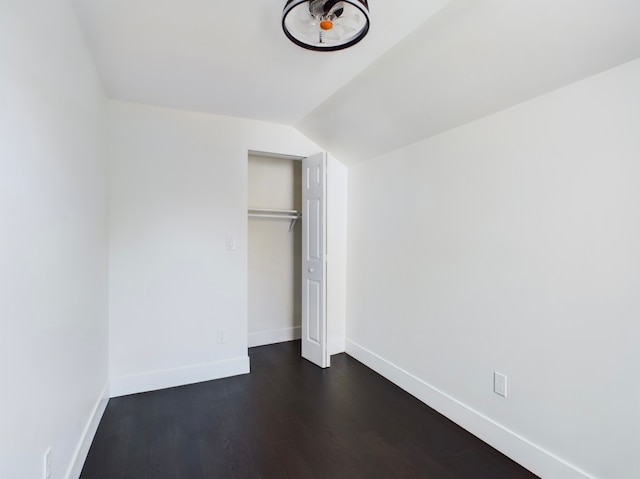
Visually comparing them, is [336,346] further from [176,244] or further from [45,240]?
[45,240]

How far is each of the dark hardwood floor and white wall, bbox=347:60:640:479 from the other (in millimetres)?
269

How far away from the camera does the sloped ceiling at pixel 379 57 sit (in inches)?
58.0

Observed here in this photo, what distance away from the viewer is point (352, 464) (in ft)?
6.17

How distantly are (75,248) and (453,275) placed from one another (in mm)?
2285

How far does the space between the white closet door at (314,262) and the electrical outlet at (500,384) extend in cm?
153

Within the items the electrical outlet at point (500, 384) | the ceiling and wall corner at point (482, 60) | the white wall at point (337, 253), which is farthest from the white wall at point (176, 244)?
the electrical outlet at point (500, 384)

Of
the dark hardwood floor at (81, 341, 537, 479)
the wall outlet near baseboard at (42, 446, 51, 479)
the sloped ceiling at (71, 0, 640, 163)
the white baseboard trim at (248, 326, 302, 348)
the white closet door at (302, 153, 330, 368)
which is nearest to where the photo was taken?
the wall outlet near baseboard at (42, 446, 51, 479)

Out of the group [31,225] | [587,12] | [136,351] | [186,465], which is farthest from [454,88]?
[136,351]

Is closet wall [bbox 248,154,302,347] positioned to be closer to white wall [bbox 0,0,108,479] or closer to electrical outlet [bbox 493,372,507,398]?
white wall [bbox 0,0,108,479]

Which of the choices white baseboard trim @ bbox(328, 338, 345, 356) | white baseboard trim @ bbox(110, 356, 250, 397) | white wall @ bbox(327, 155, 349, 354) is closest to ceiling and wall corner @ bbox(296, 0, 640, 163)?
white wall @ bbox(327, 155, 349, 354)

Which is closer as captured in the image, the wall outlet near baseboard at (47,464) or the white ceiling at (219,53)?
the wall outlet near baseboard at (47,464)

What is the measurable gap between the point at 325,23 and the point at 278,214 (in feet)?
8.01

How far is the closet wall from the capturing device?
12.5 feet

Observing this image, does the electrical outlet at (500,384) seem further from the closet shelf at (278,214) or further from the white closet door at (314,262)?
the closet shelf at (278,214)
